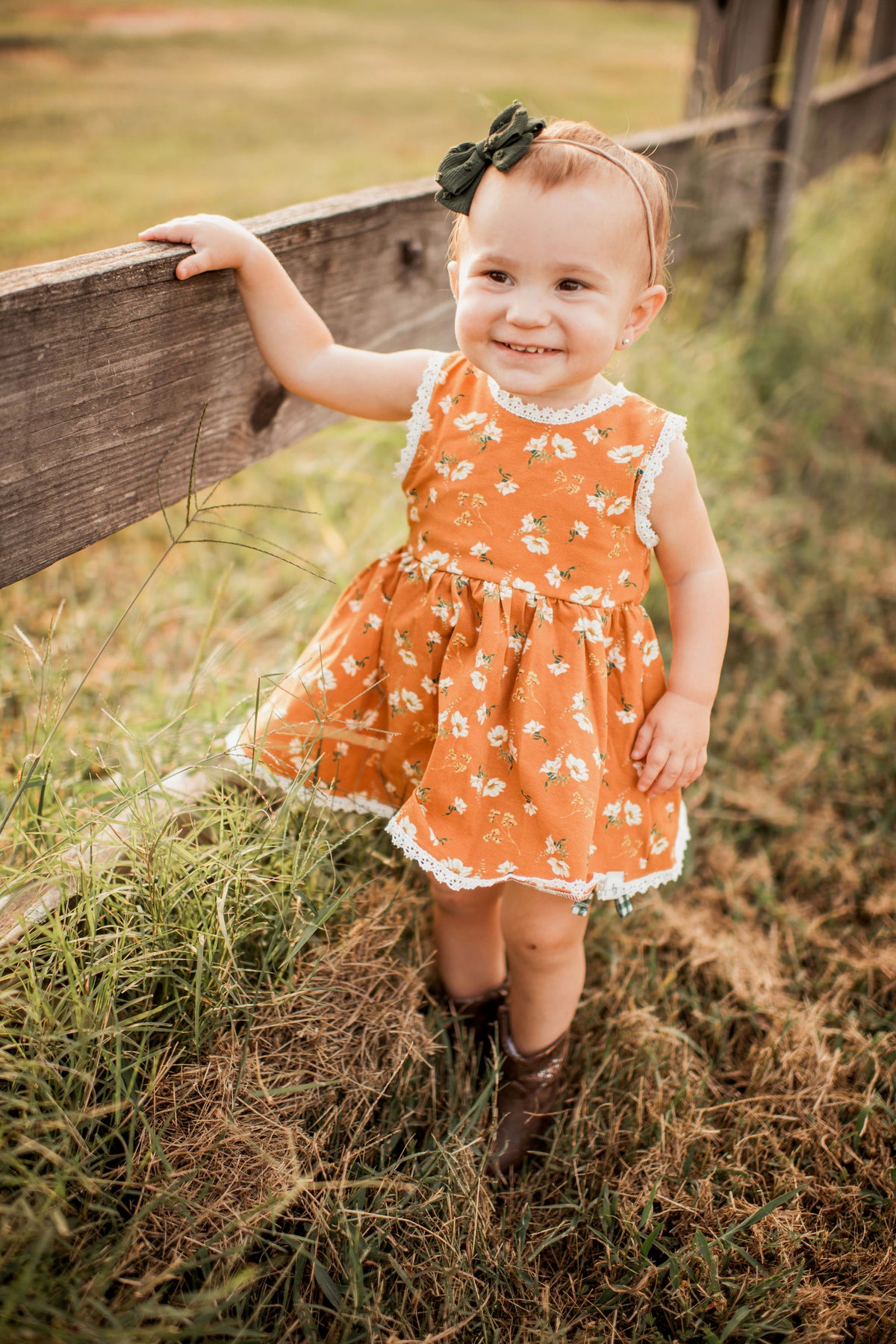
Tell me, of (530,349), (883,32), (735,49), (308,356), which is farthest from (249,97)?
(530,349)

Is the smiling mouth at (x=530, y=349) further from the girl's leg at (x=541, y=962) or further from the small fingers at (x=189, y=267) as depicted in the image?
the girl's leg at (x=541, y=962)

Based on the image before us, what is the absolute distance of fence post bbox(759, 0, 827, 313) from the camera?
3.75 metres

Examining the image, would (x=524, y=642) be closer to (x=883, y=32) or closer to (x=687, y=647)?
(x=687, y=647)

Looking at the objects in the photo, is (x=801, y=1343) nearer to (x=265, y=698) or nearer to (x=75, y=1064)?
(x=75, y=1064)

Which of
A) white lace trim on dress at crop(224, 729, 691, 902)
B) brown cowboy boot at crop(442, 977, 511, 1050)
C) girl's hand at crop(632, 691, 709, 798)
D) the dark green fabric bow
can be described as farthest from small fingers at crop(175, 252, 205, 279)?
brown cowboy boot at crop(442, 977, 511, 1050)

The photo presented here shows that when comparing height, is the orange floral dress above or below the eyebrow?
below

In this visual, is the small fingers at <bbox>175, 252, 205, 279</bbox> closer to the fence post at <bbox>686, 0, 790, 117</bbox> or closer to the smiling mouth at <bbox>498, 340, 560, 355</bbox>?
the smiling mouth at <bbox>498, 340, 560, 355</bbox>

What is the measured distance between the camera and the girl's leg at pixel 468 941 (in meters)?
1.70

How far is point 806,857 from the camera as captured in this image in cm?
224

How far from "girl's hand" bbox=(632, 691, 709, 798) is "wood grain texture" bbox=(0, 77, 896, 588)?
2.74 ft

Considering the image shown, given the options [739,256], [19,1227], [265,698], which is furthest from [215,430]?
[739,256]

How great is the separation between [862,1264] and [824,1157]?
18cm

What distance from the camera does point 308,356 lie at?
1.59 metres

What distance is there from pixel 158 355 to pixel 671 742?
1.00 meters
